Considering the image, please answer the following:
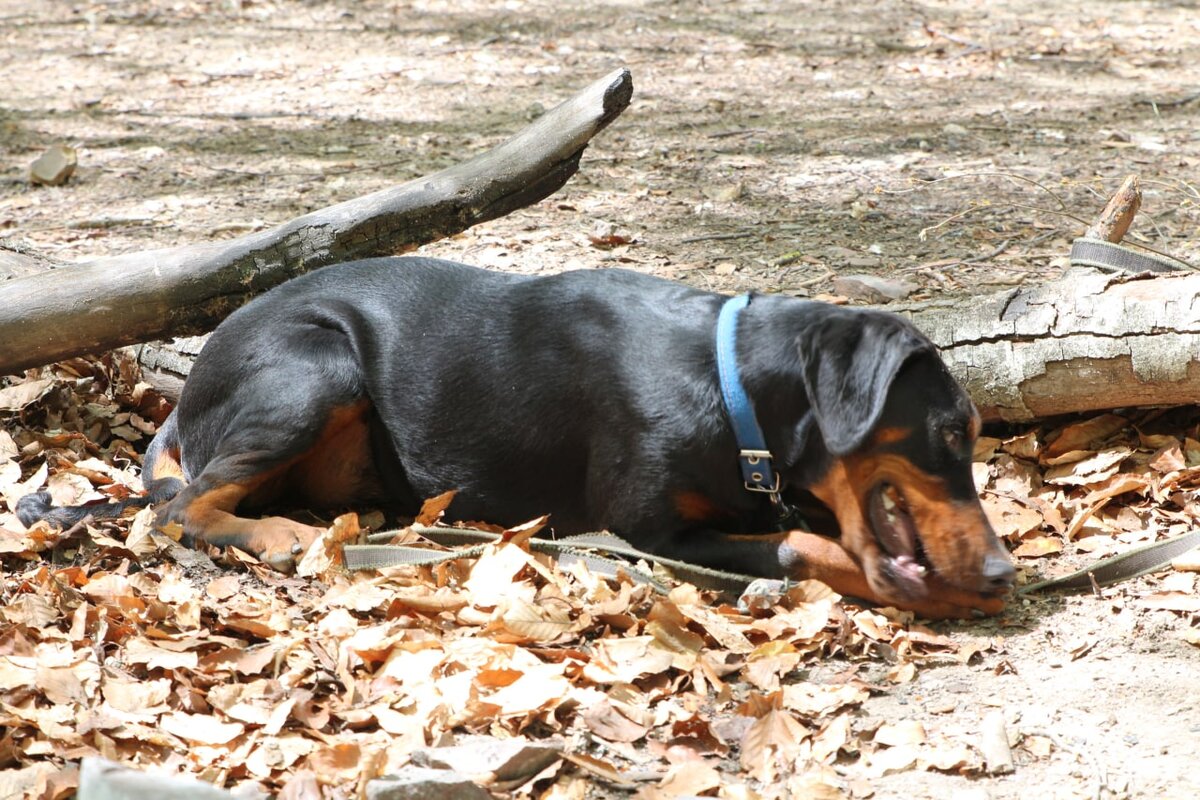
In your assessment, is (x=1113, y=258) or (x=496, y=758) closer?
(x=496, y=758)

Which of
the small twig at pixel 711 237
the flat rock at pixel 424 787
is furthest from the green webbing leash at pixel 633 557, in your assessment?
the small twig at pixel 711 237

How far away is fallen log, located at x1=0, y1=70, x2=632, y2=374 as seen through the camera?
536cm

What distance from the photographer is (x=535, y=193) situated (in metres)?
5.73

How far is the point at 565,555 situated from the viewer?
4.55 metres

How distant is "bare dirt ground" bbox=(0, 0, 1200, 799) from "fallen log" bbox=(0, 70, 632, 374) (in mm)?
1164

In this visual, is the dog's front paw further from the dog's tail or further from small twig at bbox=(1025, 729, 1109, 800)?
small twig at bbox=(1025, 729, 1109, 800)

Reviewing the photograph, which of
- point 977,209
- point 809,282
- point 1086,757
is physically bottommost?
point 1086,757

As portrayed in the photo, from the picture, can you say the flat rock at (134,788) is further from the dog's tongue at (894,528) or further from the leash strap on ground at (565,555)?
the dog's tongue at (894,528)

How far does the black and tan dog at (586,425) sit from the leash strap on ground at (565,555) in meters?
0.07

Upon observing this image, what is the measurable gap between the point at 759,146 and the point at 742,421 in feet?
17.3

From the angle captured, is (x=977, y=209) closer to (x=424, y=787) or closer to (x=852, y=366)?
(x=852, y=366)

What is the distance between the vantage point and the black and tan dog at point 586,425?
4.07 metres

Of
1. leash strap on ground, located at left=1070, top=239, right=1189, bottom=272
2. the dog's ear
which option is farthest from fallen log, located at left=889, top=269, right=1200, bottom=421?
the dog's ear

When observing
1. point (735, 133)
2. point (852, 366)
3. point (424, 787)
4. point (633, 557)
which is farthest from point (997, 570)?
point (735, 133)
